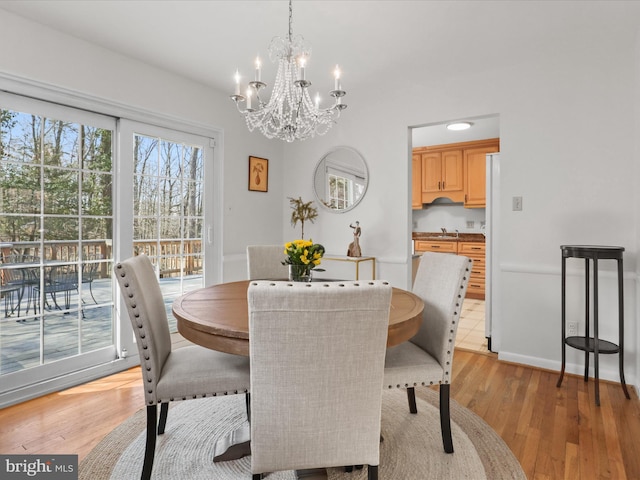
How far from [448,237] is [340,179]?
115 inches

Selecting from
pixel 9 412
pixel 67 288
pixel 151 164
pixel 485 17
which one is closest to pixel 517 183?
pixel 485 17

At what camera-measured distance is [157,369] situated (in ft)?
5.24

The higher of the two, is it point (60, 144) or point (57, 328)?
point (60, 144)

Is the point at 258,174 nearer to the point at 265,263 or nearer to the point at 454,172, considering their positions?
the point at 265,263

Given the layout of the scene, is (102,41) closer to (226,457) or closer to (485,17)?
(485,17)

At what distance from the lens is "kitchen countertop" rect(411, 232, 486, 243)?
580cm

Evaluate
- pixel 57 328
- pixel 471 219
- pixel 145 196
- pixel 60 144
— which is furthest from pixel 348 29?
pixel 471 219

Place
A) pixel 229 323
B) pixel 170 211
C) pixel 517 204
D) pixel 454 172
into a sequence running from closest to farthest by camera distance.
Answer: pixel 229 323
pixel 517 204
pixel 170 211
pixel 454 172

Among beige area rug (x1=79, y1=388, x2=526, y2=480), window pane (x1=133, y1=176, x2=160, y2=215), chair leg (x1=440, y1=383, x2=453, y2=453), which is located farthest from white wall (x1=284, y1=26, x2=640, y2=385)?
window pane (x1=133, y1=176, x2=160, y2=215)

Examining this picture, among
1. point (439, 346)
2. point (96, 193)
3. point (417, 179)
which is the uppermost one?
point (417, 179)

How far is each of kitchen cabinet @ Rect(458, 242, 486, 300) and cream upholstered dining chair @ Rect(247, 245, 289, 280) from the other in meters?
3.85

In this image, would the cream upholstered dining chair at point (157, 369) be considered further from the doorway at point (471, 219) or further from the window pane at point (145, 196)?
the doorway at point (471, 219)

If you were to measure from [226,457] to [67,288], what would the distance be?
181 centimetres

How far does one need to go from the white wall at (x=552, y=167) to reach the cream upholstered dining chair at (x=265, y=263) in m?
1.38
